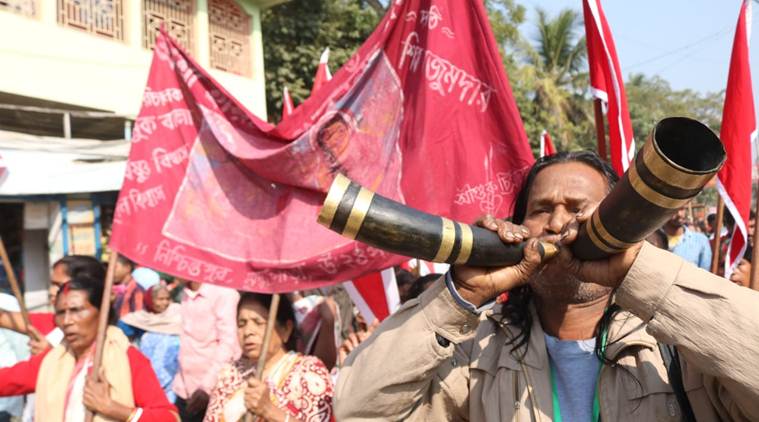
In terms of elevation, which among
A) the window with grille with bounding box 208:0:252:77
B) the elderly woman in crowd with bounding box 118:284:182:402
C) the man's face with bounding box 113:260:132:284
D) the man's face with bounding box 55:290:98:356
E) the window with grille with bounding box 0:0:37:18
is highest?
the window with grille with bounding box 0:0:37:18

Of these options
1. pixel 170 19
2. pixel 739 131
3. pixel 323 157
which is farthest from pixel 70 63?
pixel 739 131

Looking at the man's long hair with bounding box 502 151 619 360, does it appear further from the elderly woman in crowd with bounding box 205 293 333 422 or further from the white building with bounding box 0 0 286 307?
the white building with bounding box 0 0 286 307

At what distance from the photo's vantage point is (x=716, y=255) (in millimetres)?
3191

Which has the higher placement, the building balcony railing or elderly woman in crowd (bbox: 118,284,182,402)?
the building balcony railing

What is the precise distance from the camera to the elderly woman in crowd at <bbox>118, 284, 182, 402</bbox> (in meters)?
4.83

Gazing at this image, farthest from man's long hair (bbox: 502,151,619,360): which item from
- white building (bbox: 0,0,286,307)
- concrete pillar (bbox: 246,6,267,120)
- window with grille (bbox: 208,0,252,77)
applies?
concrete pillar (bbox: 246,6,267,120)

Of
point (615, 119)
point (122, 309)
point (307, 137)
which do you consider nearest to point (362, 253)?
point (307, 137)

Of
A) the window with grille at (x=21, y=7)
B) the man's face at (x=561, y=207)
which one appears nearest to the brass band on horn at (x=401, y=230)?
the man's face at (x=561, y=207)

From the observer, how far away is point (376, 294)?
12.4 feet

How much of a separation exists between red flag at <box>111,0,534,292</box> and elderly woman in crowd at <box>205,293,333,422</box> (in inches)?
11.5

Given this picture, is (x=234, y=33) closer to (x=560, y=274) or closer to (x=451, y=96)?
(x=451, y=96)

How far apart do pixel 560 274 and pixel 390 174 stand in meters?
1.69

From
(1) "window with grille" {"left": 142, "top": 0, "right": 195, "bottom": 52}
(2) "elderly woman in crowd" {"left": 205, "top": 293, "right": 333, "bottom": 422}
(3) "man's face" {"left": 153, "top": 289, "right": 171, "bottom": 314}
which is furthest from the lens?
(1) "window with grille" {"left": 142, "top": 0, "right": 195, "bottom": 52}

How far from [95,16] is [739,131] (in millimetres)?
9618
